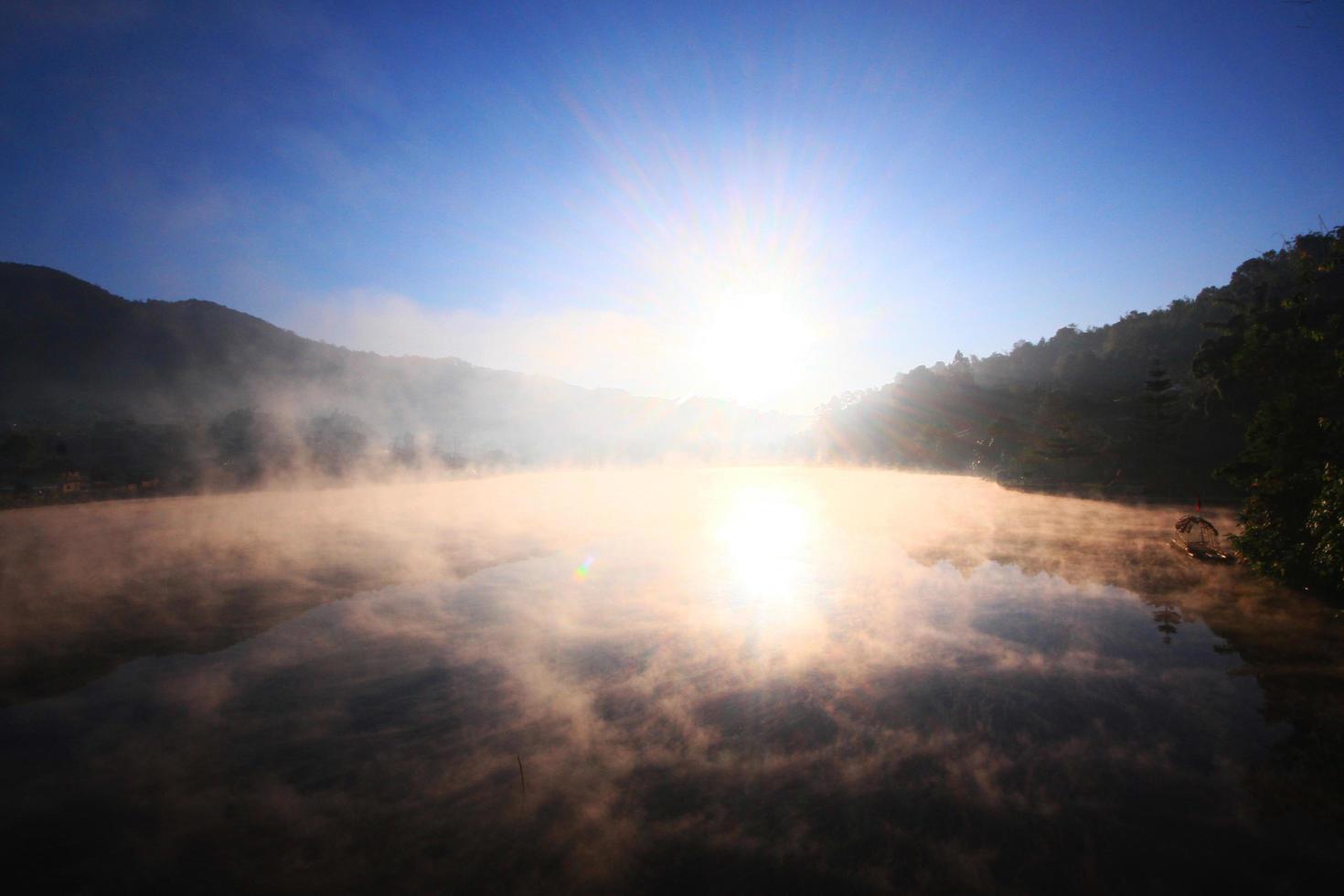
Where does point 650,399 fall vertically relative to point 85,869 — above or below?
above

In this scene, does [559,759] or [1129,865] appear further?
[559,759]

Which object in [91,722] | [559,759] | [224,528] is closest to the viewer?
[559,759]

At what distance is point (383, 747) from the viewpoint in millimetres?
5055

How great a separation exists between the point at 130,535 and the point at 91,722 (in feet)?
45.0

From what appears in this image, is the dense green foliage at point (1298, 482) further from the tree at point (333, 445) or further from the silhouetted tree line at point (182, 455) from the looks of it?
the tree at point (333, 445)

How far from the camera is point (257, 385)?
251 feet

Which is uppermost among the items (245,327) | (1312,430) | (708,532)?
(245,327)

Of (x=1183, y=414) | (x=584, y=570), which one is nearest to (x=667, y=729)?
(x=584, y=570)

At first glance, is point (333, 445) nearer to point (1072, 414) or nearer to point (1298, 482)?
point (1298, 482)

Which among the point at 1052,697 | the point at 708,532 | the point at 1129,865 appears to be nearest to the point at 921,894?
the point at 1129,865

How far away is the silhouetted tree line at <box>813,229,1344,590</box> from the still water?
204 centimetres

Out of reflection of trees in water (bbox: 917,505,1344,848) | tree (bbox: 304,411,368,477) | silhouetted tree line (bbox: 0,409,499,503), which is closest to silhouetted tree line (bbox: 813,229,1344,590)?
reflection of trees in water (bbox: 917,505,1344,848)

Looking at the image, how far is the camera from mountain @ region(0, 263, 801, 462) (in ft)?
196

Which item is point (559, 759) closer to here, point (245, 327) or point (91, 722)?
point (91, 722)
